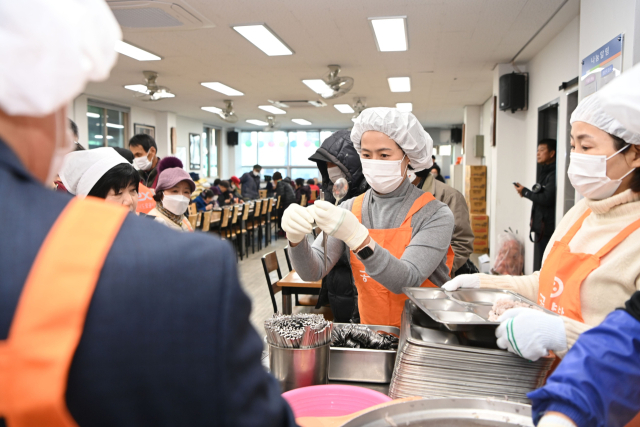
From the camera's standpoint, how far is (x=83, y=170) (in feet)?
5.88

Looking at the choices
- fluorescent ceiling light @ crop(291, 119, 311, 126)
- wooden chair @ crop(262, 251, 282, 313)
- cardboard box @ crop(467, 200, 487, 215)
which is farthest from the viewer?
fluorescent ceiling light @ crop(291, 119, 311, 126)

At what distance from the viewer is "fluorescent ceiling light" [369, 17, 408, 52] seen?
4754 mm

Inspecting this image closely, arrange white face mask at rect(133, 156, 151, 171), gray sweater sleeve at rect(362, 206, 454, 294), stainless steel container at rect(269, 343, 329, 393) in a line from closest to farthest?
stainless steel container at rect(269, 343, 329, 393) → gray sweater sleeve at rect(362, 206, 454, 294) → white face mask at rect(133, 156, 151, 171)

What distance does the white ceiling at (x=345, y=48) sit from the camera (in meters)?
4.35

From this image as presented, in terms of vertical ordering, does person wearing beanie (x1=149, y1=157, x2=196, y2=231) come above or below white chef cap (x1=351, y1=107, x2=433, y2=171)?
below

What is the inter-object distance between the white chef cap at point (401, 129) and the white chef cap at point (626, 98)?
857mm

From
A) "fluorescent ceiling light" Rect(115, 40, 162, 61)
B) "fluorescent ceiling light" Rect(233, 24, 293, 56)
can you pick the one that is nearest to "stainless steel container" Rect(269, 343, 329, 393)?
"fluorescent ceiling light" Rect(233, 24, 293, 56)

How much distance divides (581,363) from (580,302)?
0.57m

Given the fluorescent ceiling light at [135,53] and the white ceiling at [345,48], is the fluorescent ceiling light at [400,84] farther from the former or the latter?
the fluorescent ceiling light at [135,53]

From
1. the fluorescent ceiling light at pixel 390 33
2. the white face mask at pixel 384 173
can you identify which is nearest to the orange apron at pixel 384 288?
the white face mask at pixel 384 173

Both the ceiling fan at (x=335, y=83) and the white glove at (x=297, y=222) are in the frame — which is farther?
the ceiling fan at (x=335, y=83)

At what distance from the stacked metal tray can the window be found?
10134mm

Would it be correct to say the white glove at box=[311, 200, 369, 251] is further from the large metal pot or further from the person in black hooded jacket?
the large metal pot

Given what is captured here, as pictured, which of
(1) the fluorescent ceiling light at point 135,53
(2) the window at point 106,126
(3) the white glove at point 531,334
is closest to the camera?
(3) the white glove at point 531,334
